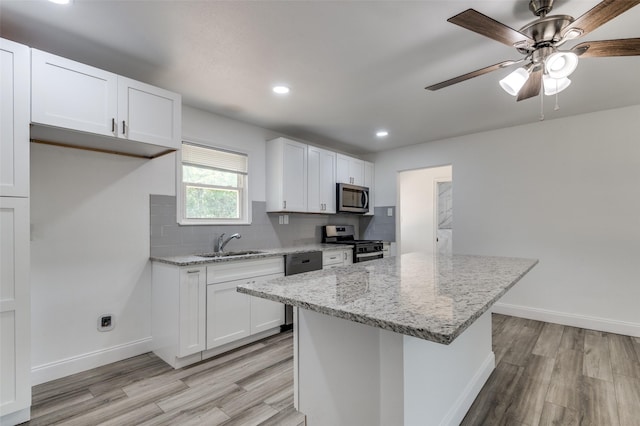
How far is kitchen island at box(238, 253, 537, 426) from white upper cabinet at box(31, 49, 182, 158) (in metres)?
1.62

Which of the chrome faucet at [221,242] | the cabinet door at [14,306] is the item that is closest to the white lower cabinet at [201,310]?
the chrome faucet at [221,242]

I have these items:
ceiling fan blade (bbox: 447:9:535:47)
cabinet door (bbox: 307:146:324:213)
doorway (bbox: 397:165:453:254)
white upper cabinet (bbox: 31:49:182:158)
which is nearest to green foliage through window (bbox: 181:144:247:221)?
Result: white upper cabinet (bbox: 31:49:182:158)

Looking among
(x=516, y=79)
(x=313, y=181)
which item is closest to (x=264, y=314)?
(x=313, y=181)

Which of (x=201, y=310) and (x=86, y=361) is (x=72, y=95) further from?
(x=86, y=361)

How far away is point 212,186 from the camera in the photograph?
3242 mm

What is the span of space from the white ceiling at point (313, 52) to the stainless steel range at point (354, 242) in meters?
1.80

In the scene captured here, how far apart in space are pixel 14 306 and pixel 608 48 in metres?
3.53

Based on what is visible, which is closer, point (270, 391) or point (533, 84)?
point (533, 84)

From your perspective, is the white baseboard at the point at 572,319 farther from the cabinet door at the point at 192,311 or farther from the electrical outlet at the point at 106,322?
the electrical outlet at the point at 106,322

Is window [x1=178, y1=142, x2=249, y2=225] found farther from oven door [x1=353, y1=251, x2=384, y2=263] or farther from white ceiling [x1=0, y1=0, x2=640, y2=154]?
oven door [x1=353, y1=251, x2=384, y2=263]

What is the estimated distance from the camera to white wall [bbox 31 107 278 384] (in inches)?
87.0

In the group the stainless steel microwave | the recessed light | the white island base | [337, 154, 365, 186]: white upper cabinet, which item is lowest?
the white island base

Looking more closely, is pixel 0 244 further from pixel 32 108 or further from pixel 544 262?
pixel 544 262

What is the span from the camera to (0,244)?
1.66m
